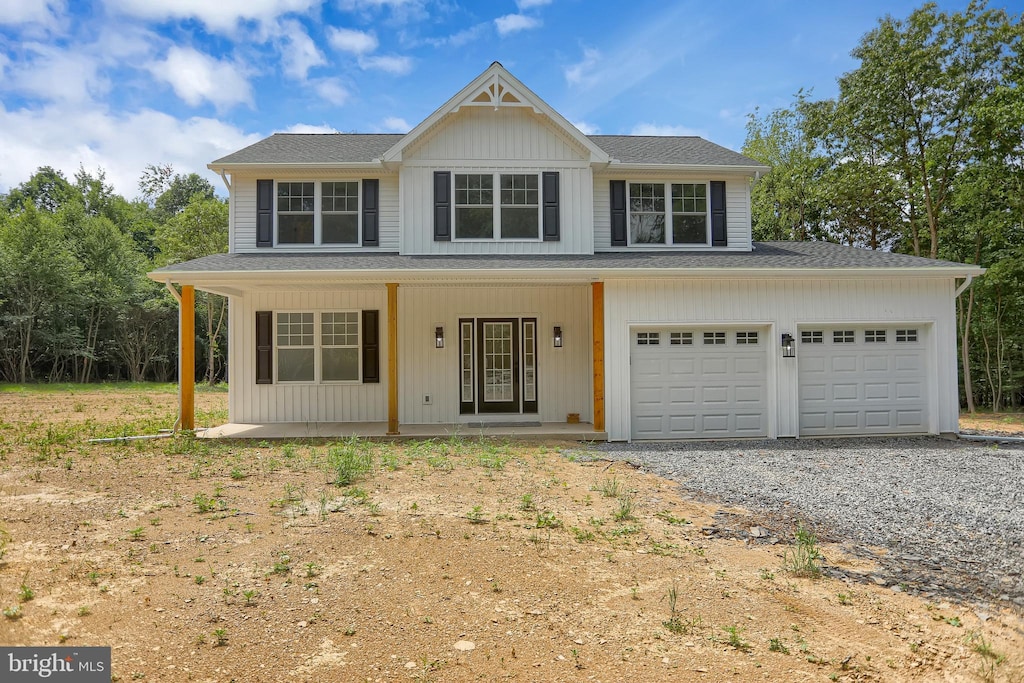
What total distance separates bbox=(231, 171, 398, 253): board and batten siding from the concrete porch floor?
3394mm

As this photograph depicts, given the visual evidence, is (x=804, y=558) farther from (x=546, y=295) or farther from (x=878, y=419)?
(x=546, y=295)

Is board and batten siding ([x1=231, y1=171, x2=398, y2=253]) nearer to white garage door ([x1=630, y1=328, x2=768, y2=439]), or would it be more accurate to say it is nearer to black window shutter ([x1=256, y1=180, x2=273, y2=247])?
black window shutter ([x1=256, y1=180, x2=273, y2=247])

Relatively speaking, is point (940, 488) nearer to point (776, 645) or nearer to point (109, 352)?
point (776, 645)

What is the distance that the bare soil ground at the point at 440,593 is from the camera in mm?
3135

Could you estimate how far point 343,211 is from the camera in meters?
11.9

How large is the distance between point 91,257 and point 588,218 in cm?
2462

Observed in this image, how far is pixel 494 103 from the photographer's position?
1139 centimetres

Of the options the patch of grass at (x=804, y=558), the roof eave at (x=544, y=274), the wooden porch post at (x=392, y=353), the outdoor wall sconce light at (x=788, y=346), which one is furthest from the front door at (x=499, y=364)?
the patch of grass at (x=804, y=558)

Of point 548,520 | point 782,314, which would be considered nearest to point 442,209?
point 782,314

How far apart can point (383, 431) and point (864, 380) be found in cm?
845

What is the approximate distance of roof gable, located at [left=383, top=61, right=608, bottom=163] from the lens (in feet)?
37.0

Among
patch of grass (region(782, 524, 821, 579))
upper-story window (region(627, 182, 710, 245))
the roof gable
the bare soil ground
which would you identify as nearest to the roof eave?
upper-story window (region(627, 182, 710, 245))

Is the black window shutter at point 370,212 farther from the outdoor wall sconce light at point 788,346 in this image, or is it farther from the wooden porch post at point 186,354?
the outdoor wall sconce light at point 788,346

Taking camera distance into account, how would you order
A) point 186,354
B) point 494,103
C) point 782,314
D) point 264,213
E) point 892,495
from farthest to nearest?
1. point 264,213
2. point 494,103
3. point 782,314
4. point 186,354
5. point 892,495
